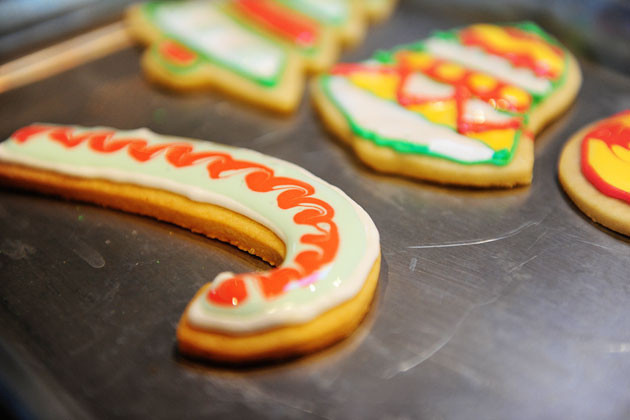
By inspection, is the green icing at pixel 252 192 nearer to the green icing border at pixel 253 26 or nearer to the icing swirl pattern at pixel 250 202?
the icing swirl pattern at pixel 250 202

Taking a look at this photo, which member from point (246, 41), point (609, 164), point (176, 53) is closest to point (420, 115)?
point (609, 164)

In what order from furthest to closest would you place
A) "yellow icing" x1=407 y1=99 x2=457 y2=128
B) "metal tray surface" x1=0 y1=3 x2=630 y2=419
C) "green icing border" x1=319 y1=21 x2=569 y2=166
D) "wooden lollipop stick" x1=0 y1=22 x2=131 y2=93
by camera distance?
"wooden lollipop stick" x1=0 y1=22 x2=131 y2=93, "yellow icing" x1=407 y1=99 x2=457 y2=128, "green icing border" x1=319 y1=21 x2=569 y2=166, "metal tray surface" x1=0 y1=3 x2=630 y2=419

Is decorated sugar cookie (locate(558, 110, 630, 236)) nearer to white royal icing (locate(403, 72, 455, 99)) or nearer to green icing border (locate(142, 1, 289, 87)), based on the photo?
white royal icing (locate(403, 72, 455, 99))

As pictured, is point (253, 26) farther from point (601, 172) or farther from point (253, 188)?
point (601, 172)

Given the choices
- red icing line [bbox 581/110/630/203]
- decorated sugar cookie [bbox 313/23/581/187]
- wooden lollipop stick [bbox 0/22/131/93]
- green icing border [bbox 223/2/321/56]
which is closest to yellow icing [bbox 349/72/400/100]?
decorated sugar cookie [bbox 313/23/581/187]

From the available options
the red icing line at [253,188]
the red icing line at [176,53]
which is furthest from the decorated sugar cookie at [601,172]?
the red icing line at [176,53]

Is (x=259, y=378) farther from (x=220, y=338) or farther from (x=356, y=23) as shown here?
(x=356, y=23)

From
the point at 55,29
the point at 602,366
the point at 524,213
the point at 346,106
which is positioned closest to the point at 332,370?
the point at 602,366
